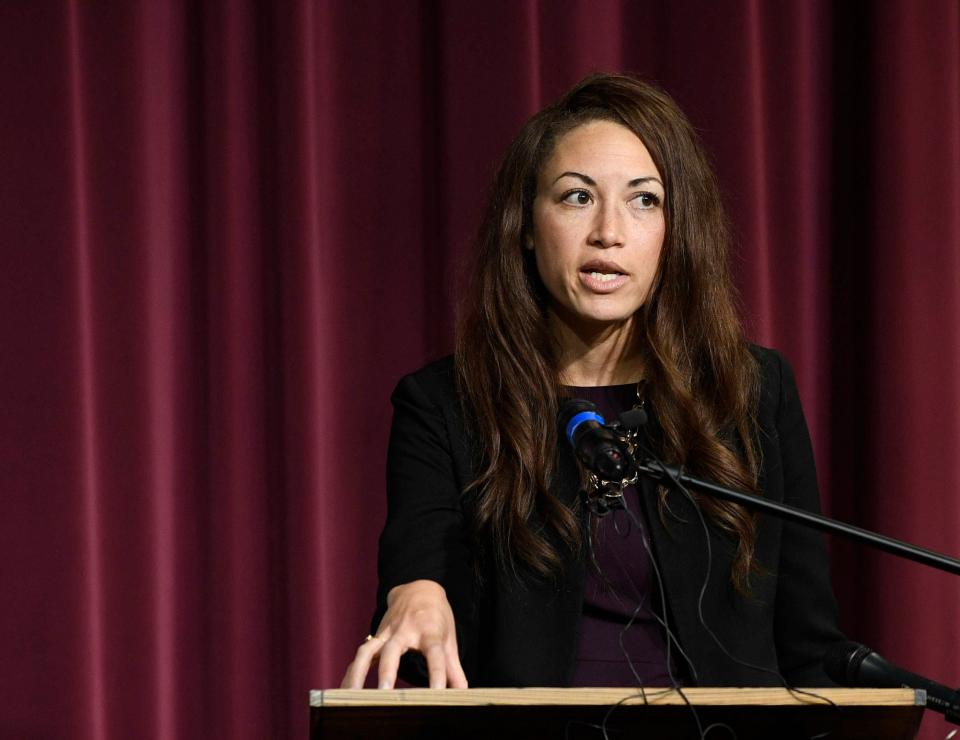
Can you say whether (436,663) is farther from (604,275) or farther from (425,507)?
(604,275)

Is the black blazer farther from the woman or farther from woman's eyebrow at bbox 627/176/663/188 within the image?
woman's eyebrow at bbox 627/176/663/188

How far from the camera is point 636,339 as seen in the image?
1.89m

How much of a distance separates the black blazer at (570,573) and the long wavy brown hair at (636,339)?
0.03m

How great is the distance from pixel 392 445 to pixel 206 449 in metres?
0.66

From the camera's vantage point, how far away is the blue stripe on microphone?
111cm

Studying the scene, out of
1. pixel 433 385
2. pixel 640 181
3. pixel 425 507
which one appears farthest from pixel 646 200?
pixel 425 507

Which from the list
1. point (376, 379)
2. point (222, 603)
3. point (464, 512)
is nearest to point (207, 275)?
point (376, 379)

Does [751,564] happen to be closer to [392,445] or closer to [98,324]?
[392,445]

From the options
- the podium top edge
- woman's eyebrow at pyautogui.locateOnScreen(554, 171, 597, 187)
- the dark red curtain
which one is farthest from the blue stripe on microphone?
the dark red curtain

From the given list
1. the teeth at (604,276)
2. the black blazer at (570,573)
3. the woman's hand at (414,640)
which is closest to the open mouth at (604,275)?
the teeth at (604,276)

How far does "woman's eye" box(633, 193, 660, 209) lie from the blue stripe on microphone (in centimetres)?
74

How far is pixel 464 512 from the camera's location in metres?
1.76

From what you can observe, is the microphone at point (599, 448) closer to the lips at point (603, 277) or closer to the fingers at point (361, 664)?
the fingers at point (361, 664)

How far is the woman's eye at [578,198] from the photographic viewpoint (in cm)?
180
